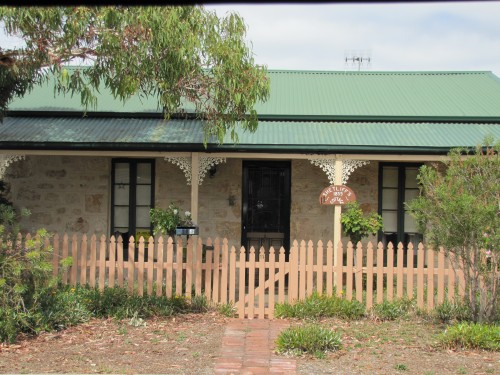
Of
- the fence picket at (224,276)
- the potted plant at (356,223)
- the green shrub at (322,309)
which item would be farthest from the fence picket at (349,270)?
the fence picket at (224,276)

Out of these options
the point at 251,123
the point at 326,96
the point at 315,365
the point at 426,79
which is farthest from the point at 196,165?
the point at 426,79

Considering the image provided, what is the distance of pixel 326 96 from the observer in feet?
44.1

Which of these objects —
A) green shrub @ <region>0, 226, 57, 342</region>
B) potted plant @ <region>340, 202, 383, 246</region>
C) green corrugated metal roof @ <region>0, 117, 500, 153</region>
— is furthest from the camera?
potted plant @ <region>340, 202, 383, 246</region>

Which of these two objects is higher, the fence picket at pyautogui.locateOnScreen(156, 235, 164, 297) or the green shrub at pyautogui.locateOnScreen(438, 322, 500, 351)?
the fence picket at pyautogui.locateOnScreen(156, 235, 164, 297)

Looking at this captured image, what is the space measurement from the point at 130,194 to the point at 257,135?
2.97 metres

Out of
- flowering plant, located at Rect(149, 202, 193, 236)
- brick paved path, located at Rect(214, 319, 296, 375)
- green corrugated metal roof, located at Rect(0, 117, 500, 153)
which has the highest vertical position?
green corrugated metal roof, located at Rect(0, 117, 500, 153)

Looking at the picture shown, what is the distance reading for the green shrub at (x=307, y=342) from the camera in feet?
22.9

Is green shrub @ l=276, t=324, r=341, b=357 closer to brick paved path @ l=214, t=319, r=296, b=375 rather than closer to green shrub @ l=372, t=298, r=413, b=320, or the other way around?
brick paved path @ l=214, t=319, r=296, b=375

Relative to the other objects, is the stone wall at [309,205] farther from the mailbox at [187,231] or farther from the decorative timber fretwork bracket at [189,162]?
the mailbox at [187,231]

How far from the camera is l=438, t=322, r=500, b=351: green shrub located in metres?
7.13

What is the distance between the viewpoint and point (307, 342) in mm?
6980

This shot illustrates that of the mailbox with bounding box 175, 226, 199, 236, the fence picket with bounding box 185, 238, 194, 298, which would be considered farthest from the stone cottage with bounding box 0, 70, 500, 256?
the fence picket with bounding box 185, 238, 194, 298

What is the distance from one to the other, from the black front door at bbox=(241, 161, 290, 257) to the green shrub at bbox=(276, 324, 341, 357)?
544 cm

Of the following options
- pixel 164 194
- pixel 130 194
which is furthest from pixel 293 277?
pixel 130 194
